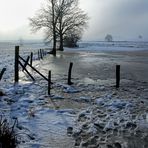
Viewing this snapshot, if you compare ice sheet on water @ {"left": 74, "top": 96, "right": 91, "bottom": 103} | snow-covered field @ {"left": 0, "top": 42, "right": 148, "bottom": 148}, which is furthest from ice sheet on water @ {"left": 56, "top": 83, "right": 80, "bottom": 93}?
ice sheet on water @ {"left": 74, "top": 96, "right": 91, "bottom": 103}

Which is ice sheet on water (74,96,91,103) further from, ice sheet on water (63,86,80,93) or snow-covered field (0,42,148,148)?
ice sheet on water (63,86,80,93)

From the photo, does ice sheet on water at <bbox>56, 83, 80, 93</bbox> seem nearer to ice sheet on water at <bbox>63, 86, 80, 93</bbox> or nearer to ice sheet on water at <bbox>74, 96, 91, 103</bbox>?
ice sheet on water at <bbox>63, 86, 80, 93</bbox>

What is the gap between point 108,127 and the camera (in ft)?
29.8

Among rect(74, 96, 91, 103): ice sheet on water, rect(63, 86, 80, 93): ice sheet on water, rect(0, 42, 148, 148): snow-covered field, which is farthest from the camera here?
rect(63, 86, 80, 93): ice sheet on water

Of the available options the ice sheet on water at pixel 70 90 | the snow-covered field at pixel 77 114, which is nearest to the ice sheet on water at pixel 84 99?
the snow-covered field at pixel 77 114

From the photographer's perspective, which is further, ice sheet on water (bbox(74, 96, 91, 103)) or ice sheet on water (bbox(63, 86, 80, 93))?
ice sheet on water (bbox(63, 86, 80, 93))

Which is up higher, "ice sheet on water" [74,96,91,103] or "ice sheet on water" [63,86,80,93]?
"ice sheet on water" [63,86,80,93]

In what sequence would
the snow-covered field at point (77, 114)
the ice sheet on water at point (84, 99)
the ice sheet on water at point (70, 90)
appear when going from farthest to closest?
the ice sheet on water at point (70, 90), the ice sheet on water at point (84, 99), the snow-covered field at point (77, 114)

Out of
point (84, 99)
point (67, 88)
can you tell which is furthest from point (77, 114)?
point (67, 88)

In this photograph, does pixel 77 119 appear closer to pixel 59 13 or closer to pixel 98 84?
pixel 98 84

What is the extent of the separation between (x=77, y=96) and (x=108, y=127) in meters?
4.99

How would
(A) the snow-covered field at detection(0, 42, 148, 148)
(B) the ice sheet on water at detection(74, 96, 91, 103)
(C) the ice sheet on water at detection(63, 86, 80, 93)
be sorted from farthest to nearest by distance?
(C) the ice sheet on water at detection(63, 86, 80, 93)
(B) the ice sheet on water at detection(74, 96, 91, 103)
(A) the snow-covered field at detection(0, 42, 148, 148)

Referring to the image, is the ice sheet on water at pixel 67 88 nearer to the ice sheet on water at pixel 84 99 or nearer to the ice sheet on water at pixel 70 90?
Result: the ice sheet on water at pixel 70 90

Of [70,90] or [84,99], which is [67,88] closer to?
[70,90]
